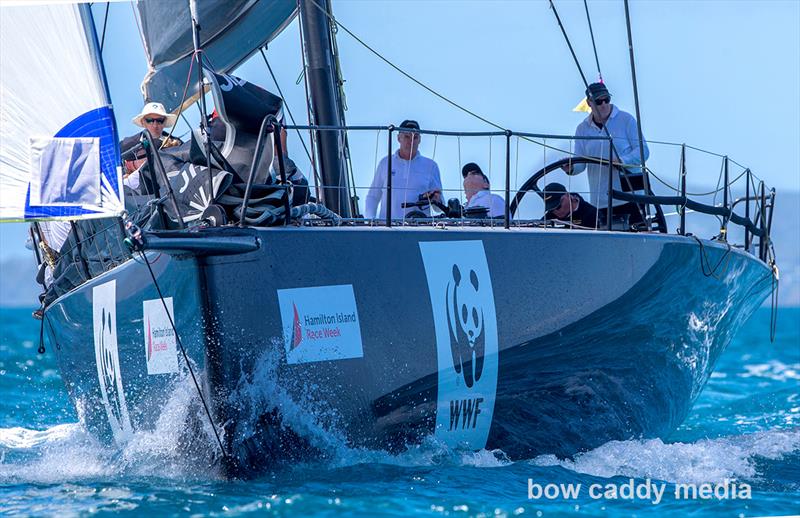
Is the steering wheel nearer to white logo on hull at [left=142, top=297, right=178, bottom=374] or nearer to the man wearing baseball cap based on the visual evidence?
the man wearing baseball cap

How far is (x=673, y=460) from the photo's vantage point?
7219 mm

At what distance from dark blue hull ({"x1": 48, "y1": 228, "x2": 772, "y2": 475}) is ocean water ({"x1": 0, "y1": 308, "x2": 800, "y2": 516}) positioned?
0.49 feet

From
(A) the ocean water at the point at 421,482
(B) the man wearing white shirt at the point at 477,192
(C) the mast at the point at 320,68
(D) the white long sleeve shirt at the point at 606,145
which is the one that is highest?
(C) the mast at the point at 320,68

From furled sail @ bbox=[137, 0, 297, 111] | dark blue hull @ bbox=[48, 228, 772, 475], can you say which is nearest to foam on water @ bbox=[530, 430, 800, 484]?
dark blue hull @ bbox=[48, 228, 772, 475]

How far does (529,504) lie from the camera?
228 inches

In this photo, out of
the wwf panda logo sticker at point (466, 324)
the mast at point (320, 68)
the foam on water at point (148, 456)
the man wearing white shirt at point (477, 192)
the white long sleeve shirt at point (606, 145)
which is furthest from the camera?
the mast at point (320, 68)

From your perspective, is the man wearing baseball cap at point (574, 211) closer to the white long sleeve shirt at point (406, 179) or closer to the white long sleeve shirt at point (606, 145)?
the white long sleeve shirt at point (606, 145)

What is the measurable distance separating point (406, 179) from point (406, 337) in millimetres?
2020

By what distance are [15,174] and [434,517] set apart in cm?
241

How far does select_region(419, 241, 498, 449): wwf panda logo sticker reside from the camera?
6.58 m

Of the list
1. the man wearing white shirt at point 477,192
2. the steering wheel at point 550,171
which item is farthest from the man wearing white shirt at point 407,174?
the steering wheel at point 550,171

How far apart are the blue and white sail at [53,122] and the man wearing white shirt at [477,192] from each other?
2852 millimetres

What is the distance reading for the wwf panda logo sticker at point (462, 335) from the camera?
6582 mm

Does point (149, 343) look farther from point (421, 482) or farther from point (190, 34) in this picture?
point (190, 34)
